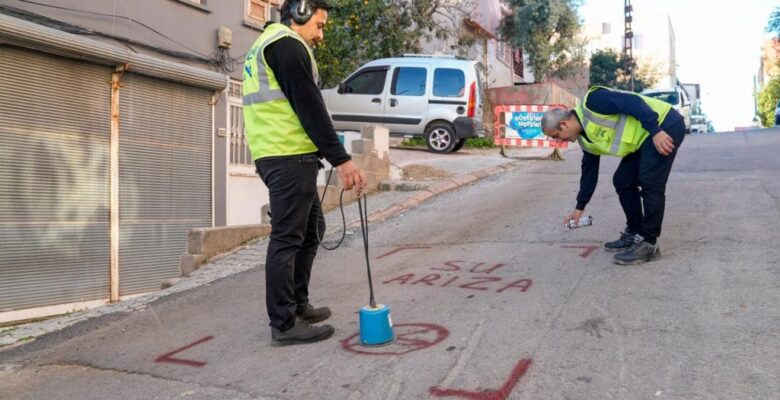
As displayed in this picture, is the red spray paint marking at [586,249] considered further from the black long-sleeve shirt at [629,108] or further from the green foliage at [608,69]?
the green foliage at [608,69]

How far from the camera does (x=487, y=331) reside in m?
3.80

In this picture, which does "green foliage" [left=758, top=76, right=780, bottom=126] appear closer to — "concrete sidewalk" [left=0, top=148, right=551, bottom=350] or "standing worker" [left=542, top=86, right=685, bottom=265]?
"concrete sidewalk" [left=0, top=148, right=551, bottom=350]

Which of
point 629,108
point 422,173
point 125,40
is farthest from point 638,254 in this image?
point 125,40

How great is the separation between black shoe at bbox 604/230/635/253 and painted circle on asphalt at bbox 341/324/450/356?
2.19 meters

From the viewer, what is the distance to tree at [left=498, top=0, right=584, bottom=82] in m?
26.4

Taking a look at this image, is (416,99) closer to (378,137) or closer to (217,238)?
(378,137)

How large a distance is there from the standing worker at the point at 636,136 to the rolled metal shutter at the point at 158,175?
6664 millimetres

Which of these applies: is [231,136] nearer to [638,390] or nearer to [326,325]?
[326,325]

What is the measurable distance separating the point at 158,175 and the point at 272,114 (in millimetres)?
7097

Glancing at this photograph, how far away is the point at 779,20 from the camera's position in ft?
87.9

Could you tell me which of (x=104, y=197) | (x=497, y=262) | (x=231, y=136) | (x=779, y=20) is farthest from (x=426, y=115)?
(x=779, y=20)

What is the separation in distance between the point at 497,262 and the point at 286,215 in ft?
7.90

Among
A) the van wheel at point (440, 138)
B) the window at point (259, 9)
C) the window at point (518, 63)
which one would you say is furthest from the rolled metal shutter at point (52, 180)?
the window at point (518, 63)

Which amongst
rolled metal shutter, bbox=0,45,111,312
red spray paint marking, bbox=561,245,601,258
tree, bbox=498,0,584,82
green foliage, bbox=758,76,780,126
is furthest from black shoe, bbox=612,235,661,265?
green foliage, bbox=758,76,780,126
